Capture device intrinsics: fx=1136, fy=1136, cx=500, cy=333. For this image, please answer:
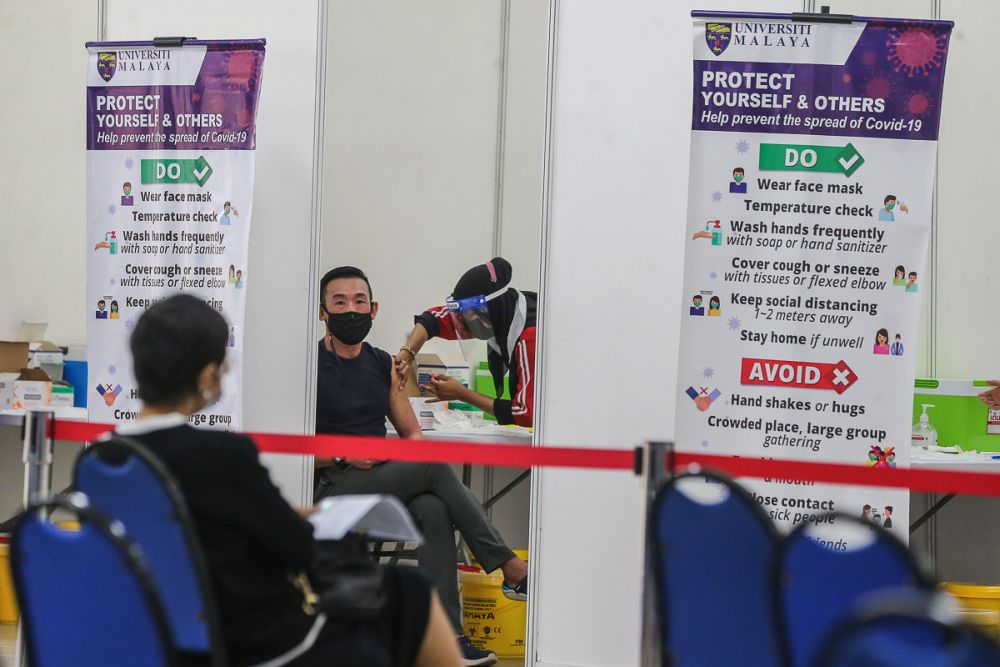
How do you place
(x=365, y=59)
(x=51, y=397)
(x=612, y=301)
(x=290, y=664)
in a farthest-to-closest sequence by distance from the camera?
(x=365, y=59)
(x=51, y=397)
(x=612, y=301)
(x=290, y=664)

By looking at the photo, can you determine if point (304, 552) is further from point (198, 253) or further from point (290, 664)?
point (198, 253)

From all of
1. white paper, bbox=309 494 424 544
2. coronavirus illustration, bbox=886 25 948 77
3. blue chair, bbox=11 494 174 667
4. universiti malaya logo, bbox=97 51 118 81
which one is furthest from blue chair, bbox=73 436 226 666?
coronavirus illustration, bbox=886 25 948 77

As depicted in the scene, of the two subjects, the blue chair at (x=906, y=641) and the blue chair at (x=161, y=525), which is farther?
the blue chair at (x=161, y=525)

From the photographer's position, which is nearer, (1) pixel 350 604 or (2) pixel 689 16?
(1) pixel 350 604

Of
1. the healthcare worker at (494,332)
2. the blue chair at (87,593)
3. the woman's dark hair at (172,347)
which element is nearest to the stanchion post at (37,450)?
Result: the woman's dark hair at (172,347)

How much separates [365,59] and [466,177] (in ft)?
2.49

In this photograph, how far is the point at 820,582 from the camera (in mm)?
1852

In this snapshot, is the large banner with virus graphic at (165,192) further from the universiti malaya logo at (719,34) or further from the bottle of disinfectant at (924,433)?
the bottle of disinfectant at (924,433)

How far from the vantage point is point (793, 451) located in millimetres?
3559

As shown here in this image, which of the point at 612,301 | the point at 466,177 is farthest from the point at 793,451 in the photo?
the point at 466,177

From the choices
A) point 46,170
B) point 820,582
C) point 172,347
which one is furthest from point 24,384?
point 820,582

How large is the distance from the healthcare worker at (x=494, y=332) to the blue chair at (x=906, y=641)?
3.49 meters

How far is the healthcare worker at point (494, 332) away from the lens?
4.74m

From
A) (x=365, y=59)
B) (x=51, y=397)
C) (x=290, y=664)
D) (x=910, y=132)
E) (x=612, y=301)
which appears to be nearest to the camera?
(x=290, y=664)
